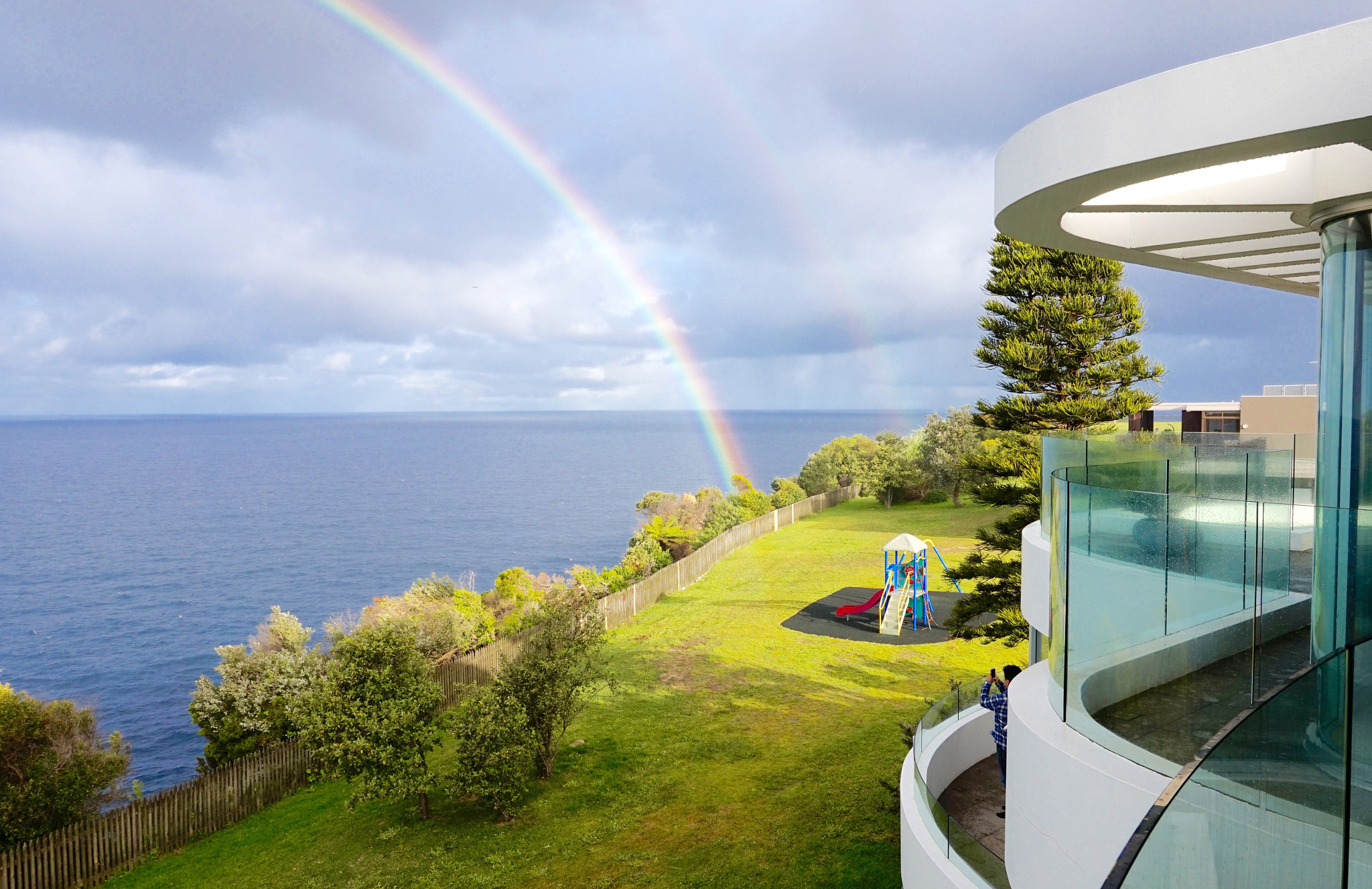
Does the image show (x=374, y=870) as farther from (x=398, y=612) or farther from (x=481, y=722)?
(x=398, y=612)

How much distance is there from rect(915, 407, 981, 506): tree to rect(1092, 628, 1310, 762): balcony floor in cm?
3938

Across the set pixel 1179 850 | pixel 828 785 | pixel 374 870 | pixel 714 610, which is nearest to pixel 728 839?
Result: pixel 828 785

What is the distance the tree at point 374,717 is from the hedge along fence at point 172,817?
2.39m

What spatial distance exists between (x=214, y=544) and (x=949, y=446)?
53.3 m

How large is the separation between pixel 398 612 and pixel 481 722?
325 inches

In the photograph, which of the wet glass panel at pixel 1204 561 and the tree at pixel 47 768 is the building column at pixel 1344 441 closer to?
the wet glass panel at pixel 1204 561

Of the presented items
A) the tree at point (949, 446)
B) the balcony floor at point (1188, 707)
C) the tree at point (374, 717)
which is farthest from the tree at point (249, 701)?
the tree at point (949, 446)

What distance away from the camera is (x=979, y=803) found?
9492 mm

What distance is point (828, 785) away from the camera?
41.7ft

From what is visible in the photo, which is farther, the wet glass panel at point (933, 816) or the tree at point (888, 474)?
the tree at point (888, 474)

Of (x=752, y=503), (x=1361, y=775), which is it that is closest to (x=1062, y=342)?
(x=1361, y=775)

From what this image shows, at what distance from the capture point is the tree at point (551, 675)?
1284 centimetres

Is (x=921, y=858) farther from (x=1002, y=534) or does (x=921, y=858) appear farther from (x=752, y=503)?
(x=752, y=503)

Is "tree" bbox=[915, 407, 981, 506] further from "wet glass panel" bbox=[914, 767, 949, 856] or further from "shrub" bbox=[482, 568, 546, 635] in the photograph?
"wet glass panel" bbox=[914, 767, 949, 856]
